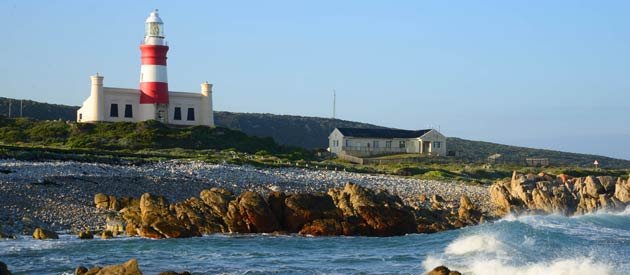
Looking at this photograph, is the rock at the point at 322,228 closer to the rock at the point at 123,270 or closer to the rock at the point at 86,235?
the rock at the point at 86,235

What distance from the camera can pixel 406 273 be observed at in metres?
16.2

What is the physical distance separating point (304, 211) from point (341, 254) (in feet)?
11.0

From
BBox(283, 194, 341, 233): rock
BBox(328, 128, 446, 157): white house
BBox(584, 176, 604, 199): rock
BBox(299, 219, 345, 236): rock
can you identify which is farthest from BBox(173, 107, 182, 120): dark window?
BBox(299, 219, 345, 236): rock

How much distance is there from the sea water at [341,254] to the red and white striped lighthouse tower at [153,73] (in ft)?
95.4

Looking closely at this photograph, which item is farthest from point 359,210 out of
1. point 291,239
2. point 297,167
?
point 297,167

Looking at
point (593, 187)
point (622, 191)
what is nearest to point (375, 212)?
point (593, 187)

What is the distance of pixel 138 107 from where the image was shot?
162 ft

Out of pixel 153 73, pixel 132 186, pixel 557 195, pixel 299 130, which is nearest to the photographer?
pixel 132 186

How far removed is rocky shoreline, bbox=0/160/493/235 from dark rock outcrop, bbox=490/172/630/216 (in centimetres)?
79

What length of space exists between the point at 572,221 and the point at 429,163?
960 inches

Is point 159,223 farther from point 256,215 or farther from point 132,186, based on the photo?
point 132,186

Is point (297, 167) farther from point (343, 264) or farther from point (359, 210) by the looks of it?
point (343, 264)

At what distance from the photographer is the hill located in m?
89.1

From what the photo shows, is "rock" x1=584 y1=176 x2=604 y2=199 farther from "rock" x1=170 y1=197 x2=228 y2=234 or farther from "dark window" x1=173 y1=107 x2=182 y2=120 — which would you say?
"dark window" x1=173 y1=107 x2=182 y2=120
